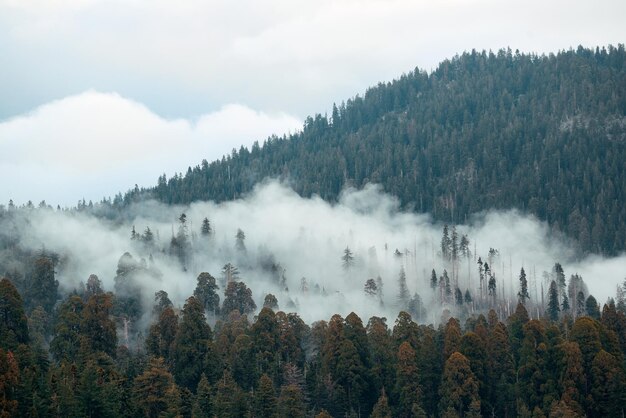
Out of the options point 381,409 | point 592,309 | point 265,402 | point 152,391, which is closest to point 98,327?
point 152,391

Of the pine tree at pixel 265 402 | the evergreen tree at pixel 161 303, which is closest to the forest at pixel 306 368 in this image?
the pine tree at pixel 265 402

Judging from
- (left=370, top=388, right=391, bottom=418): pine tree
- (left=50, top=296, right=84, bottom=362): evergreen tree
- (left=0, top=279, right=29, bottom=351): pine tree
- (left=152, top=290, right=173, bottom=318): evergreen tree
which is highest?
(left=0, top=279, right=29, bottom=351): pine tree

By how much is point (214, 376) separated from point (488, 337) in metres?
31.1

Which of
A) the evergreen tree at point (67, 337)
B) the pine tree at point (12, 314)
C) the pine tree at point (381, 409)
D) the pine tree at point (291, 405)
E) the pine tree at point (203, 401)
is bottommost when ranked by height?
the pine tree at point (381, 409)

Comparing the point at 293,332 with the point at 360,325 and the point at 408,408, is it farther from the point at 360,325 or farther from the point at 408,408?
the point at 408,408

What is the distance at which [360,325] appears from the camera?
A: 4498 inches

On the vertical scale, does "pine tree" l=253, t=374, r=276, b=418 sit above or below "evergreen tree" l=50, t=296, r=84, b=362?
below

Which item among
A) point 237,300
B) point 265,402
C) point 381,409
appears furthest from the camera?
point 237,300

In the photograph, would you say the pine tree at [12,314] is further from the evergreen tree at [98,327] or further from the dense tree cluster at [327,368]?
the evergreen tree at [98,327]

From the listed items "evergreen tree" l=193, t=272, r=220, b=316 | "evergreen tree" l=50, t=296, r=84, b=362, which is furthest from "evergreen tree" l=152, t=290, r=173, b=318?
"evergreen tree" l=50, t=296, r=84, b=362

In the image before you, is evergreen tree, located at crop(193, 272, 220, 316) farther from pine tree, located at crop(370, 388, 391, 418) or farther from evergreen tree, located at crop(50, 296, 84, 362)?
pine tree, located at crop(370, 388, 391, 418)

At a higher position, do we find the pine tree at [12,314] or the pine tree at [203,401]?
the pine tree at [12,314]

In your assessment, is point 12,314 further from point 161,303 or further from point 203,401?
point 161,303

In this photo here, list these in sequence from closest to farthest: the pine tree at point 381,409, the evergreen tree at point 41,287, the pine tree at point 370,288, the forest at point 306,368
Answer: the forest at point 306,368
the pine tree at point 381,409
the evergreen tree at point 41,287
the pine tree at point 370,288
